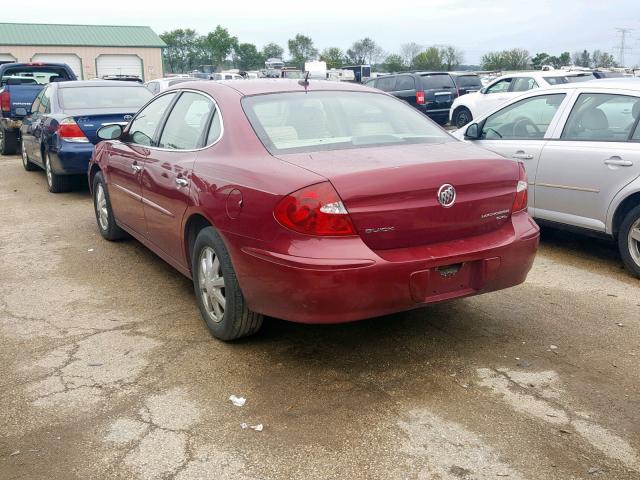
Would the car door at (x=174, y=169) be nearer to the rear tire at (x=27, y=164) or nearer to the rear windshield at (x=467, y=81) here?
the rear tire at (x=27, y=164)

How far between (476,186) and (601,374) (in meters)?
1.25

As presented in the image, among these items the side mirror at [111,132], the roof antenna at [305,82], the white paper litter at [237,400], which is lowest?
the white paper litter at [237,400]

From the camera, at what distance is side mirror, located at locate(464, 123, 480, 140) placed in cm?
706

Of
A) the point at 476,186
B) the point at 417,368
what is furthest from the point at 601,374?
the point at 476,186

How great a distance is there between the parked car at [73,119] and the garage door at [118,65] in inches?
1824

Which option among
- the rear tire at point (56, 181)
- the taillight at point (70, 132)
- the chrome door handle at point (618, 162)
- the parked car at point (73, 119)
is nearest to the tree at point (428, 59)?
the parked car at point (73, 119)

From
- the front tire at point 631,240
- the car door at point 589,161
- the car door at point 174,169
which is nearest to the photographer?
the car door at point 174,169

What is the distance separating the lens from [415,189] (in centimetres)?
362

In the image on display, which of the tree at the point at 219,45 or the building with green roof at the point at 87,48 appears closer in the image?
the building with green roof at the point at 87,48

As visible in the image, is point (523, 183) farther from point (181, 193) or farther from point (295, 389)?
point (181, 193)

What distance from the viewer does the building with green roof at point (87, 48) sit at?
5347 cm

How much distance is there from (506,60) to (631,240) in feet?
225

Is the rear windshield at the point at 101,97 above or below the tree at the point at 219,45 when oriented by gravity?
below

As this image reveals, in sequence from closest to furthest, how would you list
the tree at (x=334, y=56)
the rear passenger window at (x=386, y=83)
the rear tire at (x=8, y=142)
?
1. the rear tire at (x=8, y=142)
2. the rear passenger window at (x=386, y=83)
3. the tree at (x=334, y=56)
